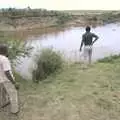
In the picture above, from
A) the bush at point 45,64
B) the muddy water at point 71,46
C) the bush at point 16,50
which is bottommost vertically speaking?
the muddy water at point 71,46

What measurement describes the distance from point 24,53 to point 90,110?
5106 mm

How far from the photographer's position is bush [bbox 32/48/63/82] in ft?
39.0

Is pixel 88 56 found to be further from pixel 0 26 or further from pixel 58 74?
pixel 0 26

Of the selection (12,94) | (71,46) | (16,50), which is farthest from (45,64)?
(71,46)

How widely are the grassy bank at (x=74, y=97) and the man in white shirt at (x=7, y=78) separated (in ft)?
1.15

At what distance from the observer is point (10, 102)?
286 inches

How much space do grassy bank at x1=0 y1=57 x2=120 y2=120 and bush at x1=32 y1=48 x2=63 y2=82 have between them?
586 mm

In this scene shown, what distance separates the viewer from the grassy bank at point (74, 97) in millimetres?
7465

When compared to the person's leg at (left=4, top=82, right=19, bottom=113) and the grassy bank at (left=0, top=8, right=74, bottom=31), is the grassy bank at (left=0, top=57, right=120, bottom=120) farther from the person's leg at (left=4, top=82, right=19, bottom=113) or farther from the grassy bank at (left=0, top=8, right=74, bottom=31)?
the grassy bank at (left=0, top=8, right=74, bottom=31)

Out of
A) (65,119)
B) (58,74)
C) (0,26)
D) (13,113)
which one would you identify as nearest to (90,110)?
(65,119)

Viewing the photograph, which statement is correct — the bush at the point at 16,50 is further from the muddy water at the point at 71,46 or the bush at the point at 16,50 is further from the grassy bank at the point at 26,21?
the grassy bank at the point at 26,21

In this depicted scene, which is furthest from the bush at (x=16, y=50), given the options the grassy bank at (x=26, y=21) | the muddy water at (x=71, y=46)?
the grassy bank at (x=26, y=21)

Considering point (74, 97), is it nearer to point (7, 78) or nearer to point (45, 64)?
point (7, 78)

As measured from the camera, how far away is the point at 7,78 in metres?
6.93
